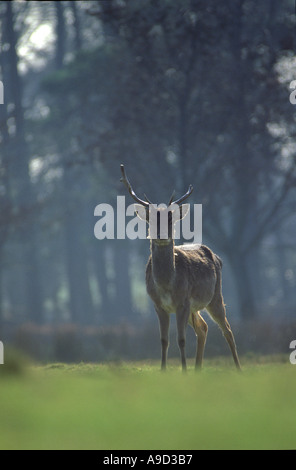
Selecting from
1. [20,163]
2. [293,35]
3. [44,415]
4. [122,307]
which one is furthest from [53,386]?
[122,307]

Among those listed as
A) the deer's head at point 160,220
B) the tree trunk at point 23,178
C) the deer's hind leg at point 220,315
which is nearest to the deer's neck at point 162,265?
the deer's head at point 160,220

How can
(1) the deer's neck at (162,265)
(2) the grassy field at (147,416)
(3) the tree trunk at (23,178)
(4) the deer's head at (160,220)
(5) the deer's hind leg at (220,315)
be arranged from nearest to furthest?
(2) the grassy field at (147,416) < (4) the deer's head at (160,220) < (1) the deer's neck at (162,265) < (5) the deer's hind leg at (220,315) < (3) the tree trunk at (23,178)

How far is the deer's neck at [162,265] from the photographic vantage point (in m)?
11.2

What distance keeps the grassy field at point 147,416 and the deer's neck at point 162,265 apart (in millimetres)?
4302

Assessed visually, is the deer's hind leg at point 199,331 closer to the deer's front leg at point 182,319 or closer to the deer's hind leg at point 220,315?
the deer's hind leg at point 220,315

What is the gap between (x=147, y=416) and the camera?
496 cm

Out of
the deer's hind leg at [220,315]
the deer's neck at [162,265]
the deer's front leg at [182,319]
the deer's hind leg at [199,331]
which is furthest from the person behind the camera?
the deer's hind leg at [220,315]

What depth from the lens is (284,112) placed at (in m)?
27.2

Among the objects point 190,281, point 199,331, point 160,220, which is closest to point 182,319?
point 190,281

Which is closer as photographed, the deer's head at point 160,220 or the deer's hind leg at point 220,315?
the deer's head at point 160,220

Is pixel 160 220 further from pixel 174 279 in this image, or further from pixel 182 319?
pixel 182 319

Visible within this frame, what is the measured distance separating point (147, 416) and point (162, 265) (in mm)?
6239

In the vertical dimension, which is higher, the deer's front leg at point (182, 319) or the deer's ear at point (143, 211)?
the deer's ear at point (143, 211)

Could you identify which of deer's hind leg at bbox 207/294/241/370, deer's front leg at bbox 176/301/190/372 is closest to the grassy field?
deer's front leg at bbox 176/301/190/372
